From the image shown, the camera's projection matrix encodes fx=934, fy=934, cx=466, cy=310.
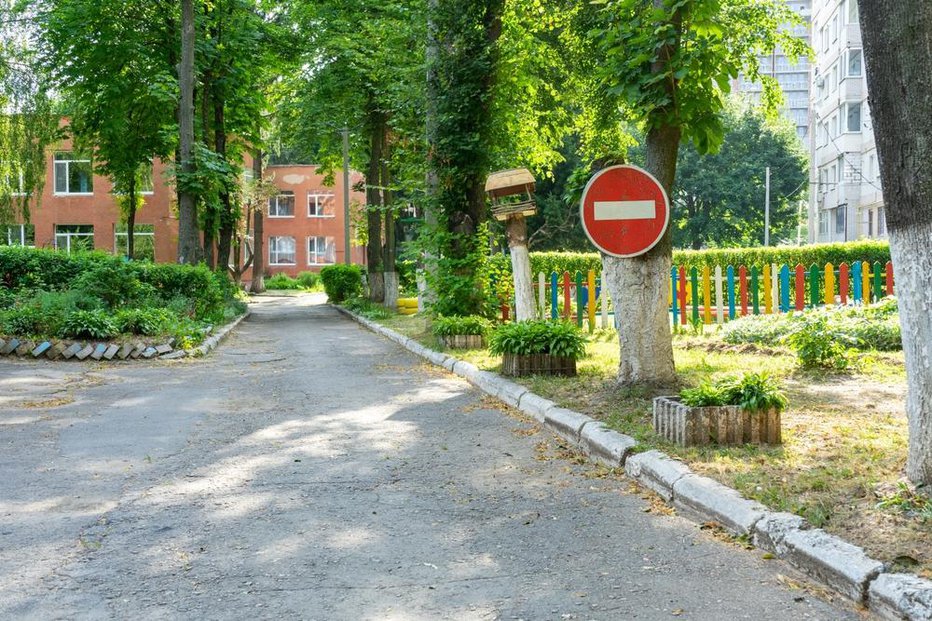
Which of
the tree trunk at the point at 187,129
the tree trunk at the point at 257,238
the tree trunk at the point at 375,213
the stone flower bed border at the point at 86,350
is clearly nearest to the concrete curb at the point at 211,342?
the stone flower bed border at the point at 86,350

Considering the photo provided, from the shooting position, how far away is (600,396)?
8.94 metres

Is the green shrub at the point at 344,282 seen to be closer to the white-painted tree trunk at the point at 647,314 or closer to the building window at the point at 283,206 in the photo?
the white-painted tree trunk at the point at 647,314

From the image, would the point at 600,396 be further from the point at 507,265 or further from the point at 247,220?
the point at 247,220

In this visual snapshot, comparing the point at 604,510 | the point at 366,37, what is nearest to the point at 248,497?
the point at 604,510

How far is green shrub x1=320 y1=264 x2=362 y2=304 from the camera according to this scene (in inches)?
1479

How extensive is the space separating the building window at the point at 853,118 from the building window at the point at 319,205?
33923 mm

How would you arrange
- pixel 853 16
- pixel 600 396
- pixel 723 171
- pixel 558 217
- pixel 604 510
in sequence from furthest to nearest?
pixel 723 171 < pixel 853 16 < pixel 558 217 < pixel 600 396 < pixel 604 510

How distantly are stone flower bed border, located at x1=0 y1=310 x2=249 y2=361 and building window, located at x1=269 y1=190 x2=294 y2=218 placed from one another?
5260cm

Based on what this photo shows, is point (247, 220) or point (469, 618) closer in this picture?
point (469, 618)

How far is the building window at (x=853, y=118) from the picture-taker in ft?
167

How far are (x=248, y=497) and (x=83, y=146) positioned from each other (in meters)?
28.7

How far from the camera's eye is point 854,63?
50.4 metres

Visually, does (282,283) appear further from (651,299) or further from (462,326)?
(651,299)

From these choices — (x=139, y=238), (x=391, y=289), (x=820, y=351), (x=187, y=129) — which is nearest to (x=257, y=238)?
(x=139, y=238)
